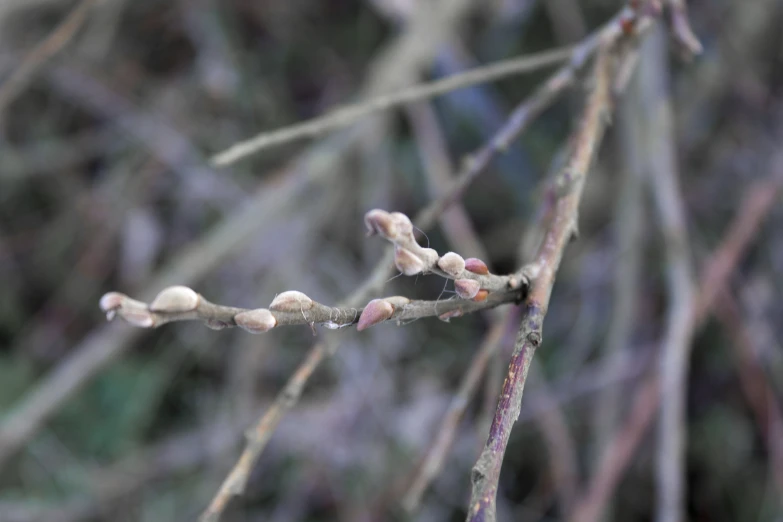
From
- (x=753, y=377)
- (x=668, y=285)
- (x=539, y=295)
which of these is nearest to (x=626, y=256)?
(x=668, y=285)

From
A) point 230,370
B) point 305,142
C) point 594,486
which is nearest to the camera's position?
point 594,486

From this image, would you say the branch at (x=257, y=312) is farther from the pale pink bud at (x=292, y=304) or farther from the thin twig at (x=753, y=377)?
the thin twig at (x=753, y=377)

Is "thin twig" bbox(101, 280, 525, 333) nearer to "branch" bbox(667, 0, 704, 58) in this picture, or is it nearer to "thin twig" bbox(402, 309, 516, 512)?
"thin twig" bbox(402, 309, 516, 512)

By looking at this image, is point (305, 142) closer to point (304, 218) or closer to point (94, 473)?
point (304, 218)

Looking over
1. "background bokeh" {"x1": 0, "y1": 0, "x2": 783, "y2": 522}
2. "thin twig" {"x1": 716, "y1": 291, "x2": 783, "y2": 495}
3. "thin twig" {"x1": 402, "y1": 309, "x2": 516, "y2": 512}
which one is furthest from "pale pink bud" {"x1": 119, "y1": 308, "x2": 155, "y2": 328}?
"thin twig" {"x1": 716, "y1": 291, "x2": 783, "y2": 495}

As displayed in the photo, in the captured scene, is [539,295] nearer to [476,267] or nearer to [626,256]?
[476,267]

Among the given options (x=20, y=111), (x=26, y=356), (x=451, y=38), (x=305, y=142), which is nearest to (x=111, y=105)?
(x=20, y=111)
